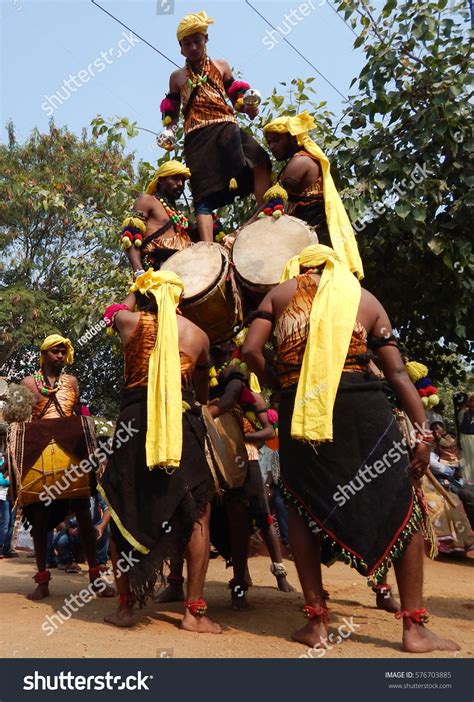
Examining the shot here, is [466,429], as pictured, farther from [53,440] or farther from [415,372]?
[53,440]

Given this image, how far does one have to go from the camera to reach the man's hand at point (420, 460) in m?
4.25

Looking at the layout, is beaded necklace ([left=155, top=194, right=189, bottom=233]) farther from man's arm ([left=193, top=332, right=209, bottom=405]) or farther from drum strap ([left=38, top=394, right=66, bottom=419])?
drum strap ([left=38, top=394, right=66, bottom=419])

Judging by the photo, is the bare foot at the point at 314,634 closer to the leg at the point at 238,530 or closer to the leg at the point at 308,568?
the leg at the point at 308,568

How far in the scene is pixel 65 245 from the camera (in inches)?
924

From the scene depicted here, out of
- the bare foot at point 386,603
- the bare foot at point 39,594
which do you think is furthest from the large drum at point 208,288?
the bare foot at point 39,594

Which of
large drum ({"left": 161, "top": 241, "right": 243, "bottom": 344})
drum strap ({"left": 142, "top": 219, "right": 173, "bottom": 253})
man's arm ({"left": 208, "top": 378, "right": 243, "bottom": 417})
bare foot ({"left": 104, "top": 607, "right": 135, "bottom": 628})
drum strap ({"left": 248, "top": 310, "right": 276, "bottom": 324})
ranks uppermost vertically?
drum strap ({"left": 142, "top": 219, "right": 173, "bottom": 253})

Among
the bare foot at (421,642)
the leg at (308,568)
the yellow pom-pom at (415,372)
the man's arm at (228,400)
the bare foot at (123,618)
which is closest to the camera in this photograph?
the bare foot at (421,642)

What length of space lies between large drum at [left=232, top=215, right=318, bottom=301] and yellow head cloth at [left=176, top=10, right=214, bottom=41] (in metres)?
1.71

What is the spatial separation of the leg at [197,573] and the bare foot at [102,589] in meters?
1.65

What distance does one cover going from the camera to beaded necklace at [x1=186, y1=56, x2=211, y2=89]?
6.23 m

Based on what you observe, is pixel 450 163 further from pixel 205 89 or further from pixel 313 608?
pixel 313 608

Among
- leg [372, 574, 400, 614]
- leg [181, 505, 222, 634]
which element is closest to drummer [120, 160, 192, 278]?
leg [181, 505, 222, 634]

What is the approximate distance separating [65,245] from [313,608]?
20582 mm

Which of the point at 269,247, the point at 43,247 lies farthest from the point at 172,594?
the point at 43,247
